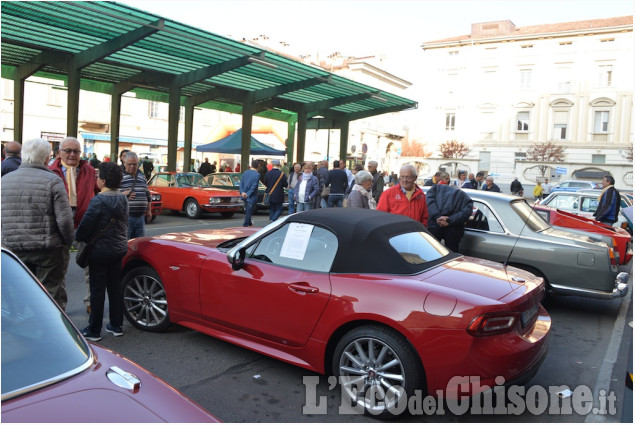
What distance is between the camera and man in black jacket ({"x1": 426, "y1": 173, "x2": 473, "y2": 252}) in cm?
713

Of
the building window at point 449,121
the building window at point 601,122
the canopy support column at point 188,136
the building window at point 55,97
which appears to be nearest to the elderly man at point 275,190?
the canopy support column at point 188,136

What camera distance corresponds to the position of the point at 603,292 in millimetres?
6516

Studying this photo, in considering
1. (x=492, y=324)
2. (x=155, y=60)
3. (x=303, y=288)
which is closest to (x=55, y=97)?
(x=155, y=60)

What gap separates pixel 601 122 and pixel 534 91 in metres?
7.59

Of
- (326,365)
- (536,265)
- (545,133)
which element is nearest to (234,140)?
(536,265)

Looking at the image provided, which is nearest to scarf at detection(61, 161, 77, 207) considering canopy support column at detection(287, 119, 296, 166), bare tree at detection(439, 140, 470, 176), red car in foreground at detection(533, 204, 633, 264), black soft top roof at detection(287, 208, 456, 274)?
black soft top roof at detection(287, 208, 456, 274)

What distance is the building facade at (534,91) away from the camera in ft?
182

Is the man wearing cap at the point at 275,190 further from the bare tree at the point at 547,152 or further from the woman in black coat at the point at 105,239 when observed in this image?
the bare tree at the point at 547,152

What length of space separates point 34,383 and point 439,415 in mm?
2897

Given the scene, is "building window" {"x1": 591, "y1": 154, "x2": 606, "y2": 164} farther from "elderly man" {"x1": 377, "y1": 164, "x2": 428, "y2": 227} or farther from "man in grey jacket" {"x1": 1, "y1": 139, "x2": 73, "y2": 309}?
"man in grey jacket" {"x1": 1, "y1": 139, "x2": 73, "y2": 309}

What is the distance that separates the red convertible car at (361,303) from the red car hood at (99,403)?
1.85 m

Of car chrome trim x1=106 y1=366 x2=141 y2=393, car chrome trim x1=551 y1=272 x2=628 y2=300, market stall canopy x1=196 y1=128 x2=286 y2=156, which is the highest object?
market stall canopy x1=196 y1=128 x2=286 y2=156

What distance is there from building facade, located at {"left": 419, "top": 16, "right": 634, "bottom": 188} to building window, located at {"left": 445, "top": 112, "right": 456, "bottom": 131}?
0.39 ft

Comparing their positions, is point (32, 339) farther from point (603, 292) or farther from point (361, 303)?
point (603, 292)
